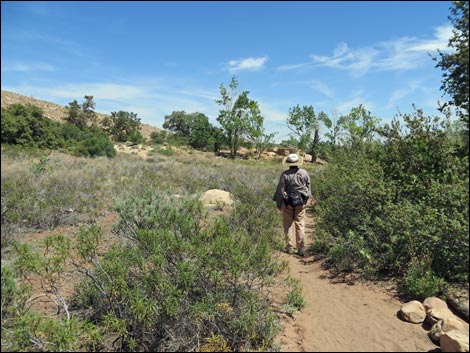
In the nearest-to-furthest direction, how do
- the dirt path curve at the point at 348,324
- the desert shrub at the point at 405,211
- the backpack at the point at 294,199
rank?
1. the dirt path curve at the point at 348,324
2. the desert shrub at the point at 405,211
3. the backpack at the point at 294,199

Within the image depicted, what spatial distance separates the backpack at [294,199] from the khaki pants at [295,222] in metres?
0.10

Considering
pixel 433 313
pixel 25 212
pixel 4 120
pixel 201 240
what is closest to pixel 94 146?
pixel 25 212

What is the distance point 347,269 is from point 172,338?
9.65ft

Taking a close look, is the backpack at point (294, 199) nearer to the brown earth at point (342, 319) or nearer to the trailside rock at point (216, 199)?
the brown earth at point (342, 319)

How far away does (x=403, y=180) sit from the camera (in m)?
5.56

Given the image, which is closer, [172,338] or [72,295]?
[172,338]

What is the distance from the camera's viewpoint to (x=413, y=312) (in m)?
3.54

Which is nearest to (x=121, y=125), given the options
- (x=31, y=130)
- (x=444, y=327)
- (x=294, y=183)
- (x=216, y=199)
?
(x=216, y=199)

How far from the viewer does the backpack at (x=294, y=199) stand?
5812 millimetres

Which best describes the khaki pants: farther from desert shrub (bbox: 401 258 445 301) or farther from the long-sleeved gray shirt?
desert shrub (bbox: 401 258 445 301)

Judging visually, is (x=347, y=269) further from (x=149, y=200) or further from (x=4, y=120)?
(x=4, y=120)

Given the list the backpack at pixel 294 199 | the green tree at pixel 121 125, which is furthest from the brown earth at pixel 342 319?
the green tree at pixel 121 125

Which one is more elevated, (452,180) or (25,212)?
(452,180)

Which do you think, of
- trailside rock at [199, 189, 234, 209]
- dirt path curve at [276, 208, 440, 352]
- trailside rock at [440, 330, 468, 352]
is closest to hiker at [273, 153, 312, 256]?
dirt path curve at [276, 208, 440, 352]
